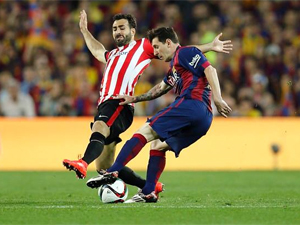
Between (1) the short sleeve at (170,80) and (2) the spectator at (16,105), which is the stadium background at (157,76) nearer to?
(2) the spectator at (16,105)

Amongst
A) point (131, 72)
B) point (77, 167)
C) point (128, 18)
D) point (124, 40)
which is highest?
point (128, 18)

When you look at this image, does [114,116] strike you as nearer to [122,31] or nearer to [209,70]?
[122,31]

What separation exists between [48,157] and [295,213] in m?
7.89

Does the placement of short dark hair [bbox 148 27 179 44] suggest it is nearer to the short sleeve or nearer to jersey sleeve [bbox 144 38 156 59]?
the short sleeve

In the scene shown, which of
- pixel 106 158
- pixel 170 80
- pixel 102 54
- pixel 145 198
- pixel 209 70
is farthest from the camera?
Answer: pixel 102 54

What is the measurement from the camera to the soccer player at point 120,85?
7.82m

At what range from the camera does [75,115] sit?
571 inches

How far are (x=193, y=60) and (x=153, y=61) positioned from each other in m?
8.27

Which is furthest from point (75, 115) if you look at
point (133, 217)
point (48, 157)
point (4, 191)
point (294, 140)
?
point (133, 217)

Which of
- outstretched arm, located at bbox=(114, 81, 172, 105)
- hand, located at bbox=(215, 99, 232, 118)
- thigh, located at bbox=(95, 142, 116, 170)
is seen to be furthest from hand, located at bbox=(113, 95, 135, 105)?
hand, located at bbox=(215, 99, 232, 118)

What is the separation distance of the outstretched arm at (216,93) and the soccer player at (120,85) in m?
0.61

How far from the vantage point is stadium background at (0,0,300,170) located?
13805mm

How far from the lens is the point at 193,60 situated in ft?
24.0

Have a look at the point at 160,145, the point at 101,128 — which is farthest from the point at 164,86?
the point at 101,128
